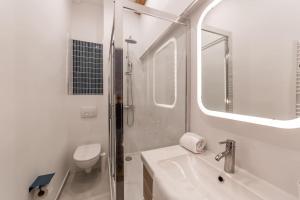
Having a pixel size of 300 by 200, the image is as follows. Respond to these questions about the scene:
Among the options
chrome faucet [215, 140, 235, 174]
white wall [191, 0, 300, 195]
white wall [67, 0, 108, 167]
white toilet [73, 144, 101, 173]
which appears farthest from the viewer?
white wall [67, 0, 108, 167]

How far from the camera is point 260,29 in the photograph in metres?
0.70

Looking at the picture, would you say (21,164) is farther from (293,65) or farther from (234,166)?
(293,65)

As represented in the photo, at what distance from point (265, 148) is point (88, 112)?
253 cm

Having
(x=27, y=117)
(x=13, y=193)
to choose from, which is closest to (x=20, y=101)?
(x=27, y=117)

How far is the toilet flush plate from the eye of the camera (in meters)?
2.46

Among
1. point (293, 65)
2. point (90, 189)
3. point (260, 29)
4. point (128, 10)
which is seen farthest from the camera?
point (90, 189)

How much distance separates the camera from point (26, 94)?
104cm

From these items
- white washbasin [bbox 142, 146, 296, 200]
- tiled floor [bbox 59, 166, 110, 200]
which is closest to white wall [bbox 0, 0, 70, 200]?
tiled floor [bbox 59, 166, 110, 200]

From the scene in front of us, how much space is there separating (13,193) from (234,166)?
1.43m

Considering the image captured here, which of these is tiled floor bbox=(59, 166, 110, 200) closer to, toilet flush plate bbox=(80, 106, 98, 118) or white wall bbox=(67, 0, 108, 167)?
white wall bbox=(67, 0, 108, 167)

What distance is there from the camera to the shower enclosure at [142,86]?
986mm

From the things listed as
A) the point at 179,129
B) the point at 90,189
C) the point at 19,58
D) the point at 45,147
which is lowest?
the point at 90,189

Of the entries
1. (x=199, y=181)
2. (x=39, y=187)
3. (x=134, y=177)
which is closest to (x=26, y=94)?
(x=39, y=187)

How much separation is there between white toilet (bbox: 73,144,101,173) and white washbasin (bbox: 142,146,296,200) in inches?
50.9
